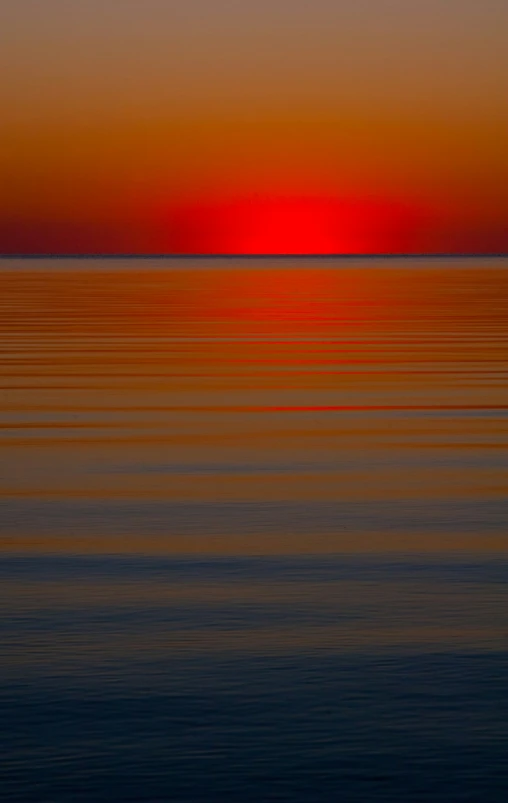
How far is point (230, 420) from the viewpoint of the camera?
775 inches

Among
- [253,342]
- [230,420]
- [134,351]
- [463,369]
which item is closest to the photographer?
[230,420]

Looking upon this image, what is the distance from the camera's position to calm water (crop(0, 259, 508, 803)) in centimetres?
684

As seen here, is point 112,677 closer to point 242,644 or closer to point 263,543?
point 242,644

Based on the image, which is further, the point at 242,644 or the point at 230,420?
the point at 230,420

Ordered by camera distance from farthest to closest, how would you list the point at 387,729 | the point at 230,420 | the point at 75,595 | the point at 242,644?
the point at 230,420 → the point at 75,595 → the point at 242,644 → the point at 387,729

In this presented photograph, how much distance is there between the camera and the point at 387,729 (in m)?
7.25

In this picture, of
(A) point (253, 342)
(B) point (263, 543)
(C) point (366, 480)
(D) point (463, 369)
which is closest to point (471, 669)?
(B) point (263, 543)

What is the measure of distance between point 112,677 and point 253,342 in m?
27.6

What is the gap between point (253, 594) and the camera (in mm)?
9977

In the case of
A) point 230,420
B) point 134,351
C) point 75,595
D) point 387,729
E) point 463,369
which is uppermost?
point 134,351

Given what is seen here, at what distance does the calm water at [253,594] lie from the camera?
6.84m

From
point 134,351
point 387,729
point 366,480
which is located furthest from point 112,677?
point 134,351

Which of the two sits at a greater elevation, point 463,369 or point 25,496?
point 463,369

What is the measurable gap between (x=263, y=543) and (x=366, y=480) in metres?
3.29
